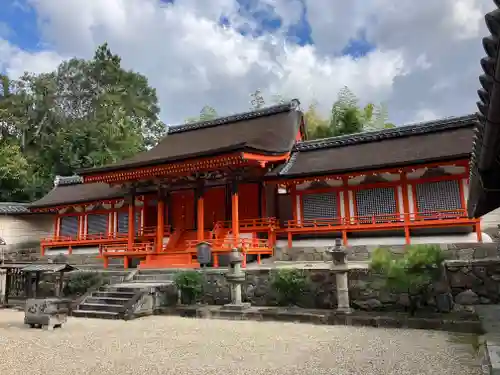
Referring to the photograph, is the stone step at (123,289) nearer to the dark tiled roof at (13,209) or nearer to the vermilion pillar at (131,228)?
the vermilion pillar at (131,228)

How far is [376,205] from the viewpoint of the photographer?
13.4 m

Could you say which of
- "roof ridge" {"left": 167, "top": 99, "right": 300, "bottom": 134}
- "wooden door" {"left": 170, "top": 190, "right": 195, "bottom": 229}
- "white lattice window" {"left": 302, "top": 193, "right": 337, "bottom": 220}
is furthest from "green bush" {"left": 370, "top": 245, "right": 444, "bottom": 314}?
"roof ridge" {"left": 167, "top": 99, "right": 300, "bottom": 134}

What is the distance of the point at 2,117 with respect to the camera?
98.1 feet

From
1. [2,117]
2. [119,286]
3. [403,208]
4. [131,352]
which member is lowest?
[131,352]

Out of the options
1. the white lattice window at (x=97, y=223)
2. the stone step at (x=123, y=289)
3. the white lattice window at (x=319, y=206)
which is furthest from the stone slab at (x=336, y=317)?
the white lattice window at (x=97, y=223)

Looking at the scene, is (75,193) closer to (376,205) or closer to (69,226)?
(69,226)

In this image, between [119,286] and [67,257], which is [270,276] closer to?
[119,286]

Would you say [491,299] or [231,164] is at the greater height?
[231,164]

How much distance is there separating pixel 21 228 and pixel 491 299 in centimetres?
2206

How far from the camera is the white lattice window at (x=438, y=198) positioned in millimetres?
12391

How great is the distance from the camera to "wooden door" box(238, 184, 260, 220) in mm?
14977

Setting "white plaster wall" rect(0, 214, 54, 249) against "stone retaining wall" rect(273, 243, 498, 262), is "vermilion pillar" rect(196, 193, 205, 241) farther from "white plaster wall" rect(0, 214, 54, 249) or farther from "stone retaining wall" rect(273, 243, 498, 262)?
"white plaster wall" rect(0, 214, 54, 249)

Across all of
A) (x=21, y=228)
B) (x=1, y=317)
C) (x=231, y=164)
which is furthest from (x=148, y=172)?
(x=21, y=228)

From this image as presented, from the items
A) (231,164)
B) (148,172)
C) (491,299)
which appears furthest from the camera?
(148,172)
